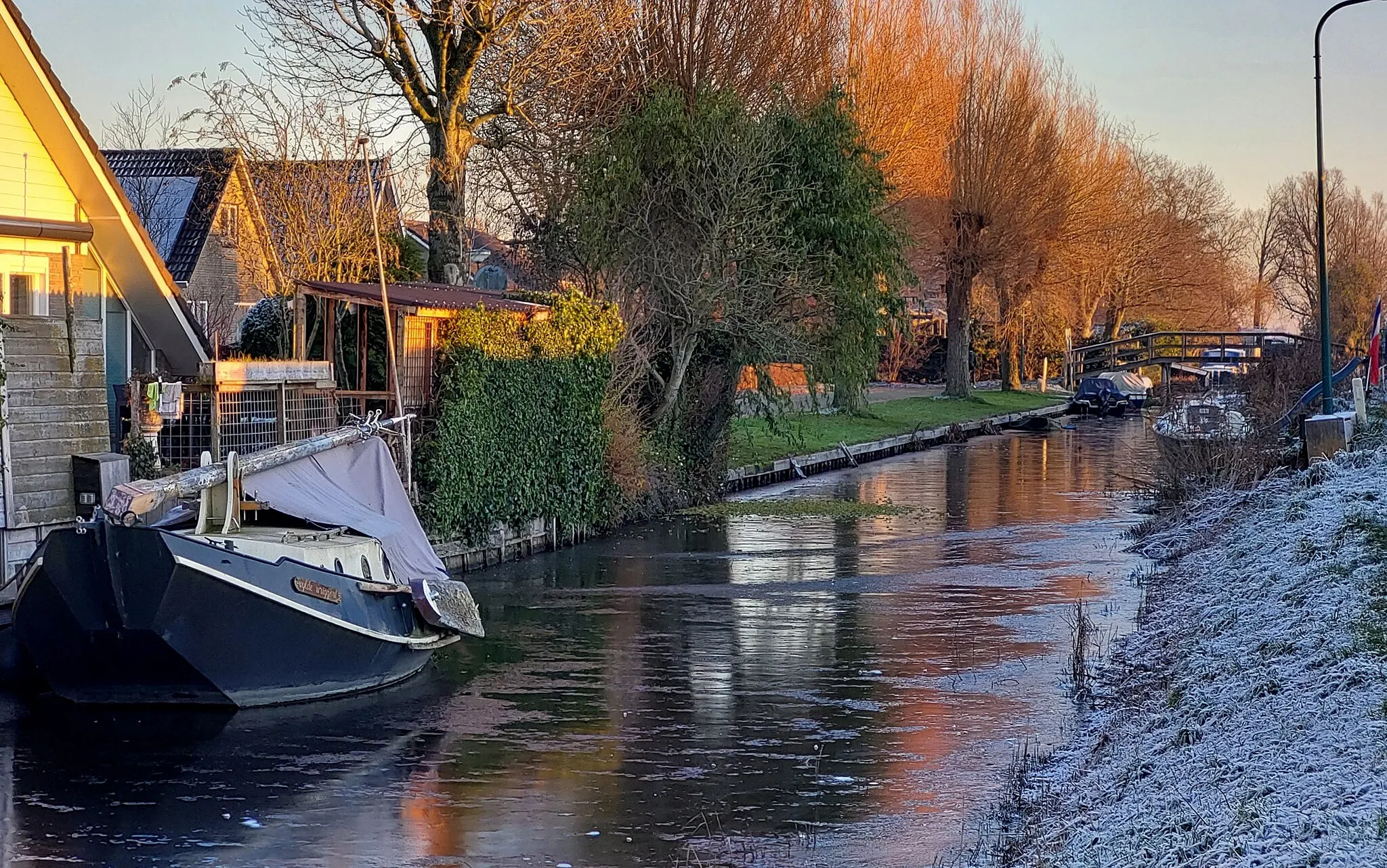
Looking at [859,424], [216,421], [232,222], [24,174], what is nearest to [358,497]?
[216,421]

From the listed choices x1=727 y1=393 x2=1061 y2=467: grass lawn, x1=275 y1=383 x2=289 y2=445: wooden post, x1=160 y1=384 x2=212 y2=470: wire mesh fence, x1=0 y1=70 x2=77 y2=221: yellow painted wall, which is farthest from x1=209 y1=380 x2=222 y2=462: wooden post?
x1=727 y1=393 x2=1061 y2=467: grass lawn

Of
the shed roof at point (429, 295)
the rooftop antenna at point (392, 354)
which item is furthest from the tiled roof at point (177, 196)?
the rooftop antenna at point (392, 354)

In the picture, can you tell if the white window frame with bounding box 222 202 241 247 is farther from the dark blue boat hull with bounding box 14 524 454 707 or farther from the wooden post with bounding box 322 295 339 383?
the dark blue boat hull with bounding box 14 524 454 707

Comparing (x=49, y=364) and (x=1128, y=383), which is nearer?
(x=49, y=364)

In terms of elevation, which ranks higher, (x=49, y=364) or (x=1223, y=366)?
(x=1223, y=366)

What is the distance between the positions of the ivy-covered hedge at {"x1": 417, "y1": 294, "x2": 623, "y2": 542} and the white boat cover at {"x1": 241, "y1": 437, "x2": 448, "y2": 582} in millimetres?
4453

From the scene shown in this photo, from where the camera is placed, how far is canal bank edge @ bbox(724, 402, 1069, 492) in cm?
3756

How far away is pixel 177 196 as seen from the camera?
152 ft

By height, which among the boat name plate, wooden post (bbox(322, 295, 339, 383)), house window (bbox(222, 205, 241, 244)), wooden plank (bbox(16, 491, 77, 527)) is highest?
house window (bbox(222, 205, 241, 244))

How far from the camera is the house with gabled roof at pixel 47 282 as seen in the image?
17.8 m

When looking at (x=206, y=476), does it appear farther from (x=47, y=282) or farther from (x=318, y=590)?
(x=47, y=282)

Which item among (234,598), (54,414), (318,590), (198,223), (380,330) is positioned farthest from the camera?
(198,223)

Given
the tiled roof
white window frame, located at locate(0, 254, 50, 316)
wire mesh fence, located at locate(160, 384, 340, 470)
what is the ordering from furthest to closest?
the tiled roof → wire mesh fence, located at locate(160, 384, 340, 470) → white window frame, located at locate(0, 254, 50, 316)

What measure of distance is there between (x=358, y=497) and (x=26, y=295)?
498 cm
